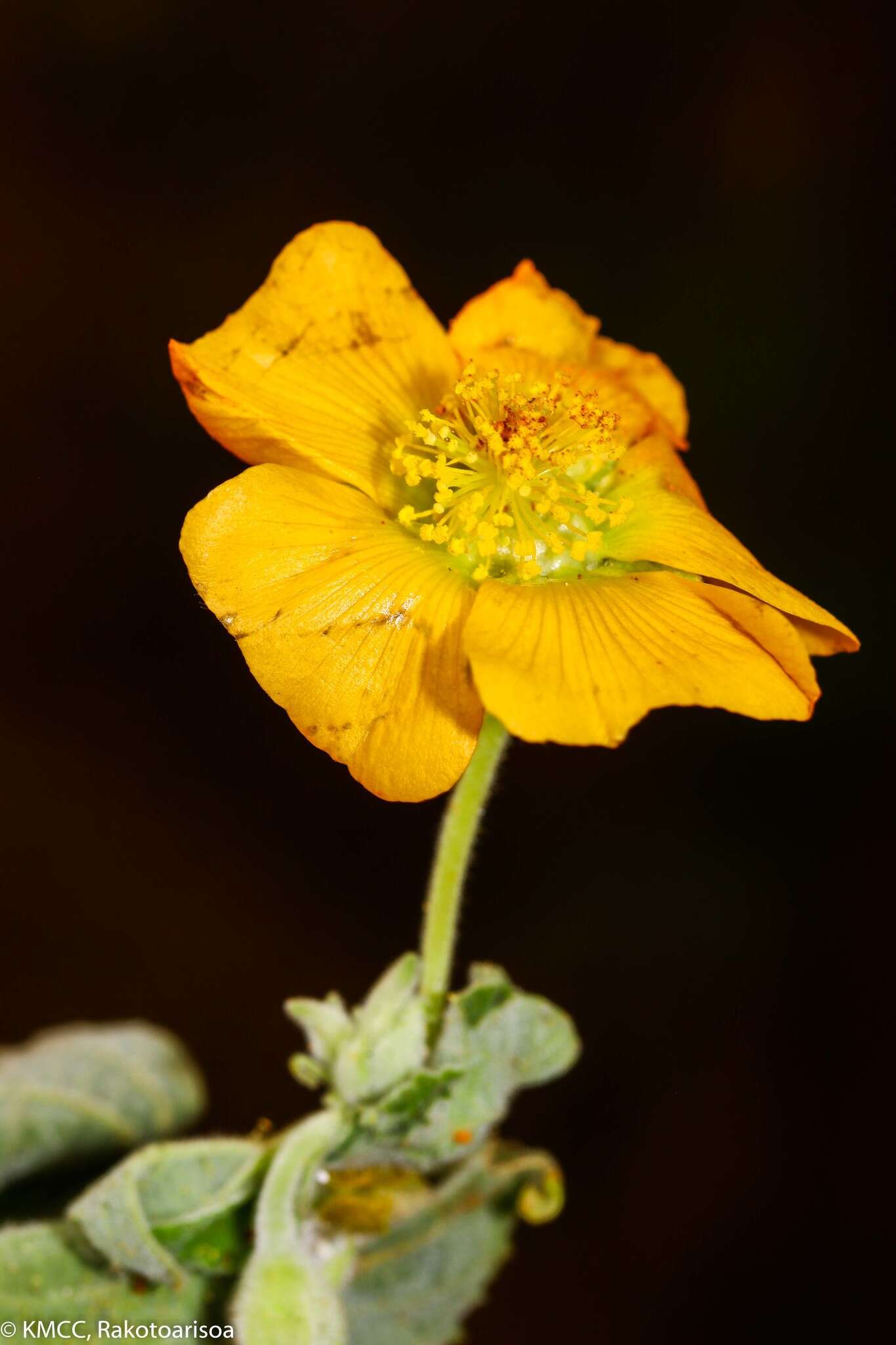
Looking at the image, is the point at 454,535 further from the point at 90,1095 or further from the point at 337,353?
the point at 90,1095

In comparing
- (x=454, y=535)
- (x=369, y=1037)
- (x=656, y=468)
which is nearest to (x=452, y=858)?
(x=369, y=1037)

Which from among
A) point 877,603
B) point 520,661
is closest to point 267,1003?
point 877,603

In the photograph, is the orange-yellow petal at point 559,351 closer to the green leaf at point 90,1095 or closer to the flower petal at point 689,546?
the flower petal at point 689,546

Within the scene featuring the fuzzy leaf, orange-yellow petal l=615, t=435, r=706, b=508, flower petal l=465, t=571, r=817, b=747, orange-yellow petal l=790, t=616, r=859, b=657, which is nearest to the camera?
flower petal l=465, t=571, r=817, b=747

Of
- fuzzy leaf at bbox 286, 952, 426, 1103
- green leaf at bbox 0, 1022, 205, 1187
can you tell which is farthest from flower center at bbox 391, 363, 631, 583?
Answer: green leaf at bbox 0, 1022, 205, 1187

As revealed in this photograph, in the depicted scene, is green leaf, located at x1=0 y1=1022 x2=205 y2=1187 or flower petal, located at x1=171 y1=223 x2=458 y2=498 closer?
flower petal, located at x1=171 y1=223 x2=458 y2=498

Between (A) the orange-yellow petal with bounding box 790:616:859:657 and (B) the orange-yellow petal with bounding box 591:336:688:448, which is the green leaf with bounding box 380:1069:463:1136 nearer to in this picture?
(A) the orange-yellow petal with bounding box 790:616:859:657

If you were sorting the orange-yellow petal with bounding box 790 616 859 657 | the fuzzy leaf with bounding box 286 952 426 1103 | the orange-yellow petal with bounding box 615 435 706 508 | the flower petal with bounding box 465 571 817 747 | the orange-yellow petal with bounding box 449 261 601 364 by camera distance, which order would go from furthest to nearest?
the orange-yellow petal with bounding box 449 261 601 364, the orange-yellow petal with bounding box 615 435 706 508, the orange-yellow petal with bounding box 790 616 859 657, the fuzzy leaf with bounding box 286 952 426 1103, the flower petal with bounding box 465 571 817 747
